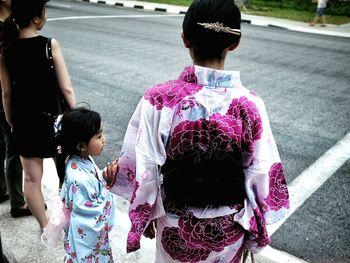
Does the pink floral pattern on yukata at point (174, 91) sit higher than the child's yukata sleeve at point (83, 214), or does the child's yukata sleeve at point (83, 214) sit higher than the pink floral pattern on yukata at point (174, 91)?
the pink floral pattern on yukata at point (174, 91)

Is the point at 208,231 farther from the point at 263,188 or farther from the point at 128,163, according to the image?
the point at 128,163

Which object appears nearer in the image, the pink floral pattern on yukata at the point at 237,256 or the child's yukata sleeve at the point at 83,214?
the pink floral pattern on yukata at the point at 237,256

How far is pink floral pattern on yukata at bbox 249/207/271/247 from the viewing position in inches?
66.8

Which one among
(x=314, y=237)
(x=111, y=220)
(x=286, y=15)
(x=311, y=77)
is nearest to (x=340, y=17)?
(x=286, y=15)

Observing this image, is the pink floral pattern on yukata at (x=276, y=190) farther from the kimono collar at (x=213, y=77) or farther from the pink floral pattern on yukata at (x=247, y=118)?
the kimono collar at (x=213, y=77)

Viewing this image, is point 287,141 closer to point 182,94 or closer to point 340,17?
point 182,94

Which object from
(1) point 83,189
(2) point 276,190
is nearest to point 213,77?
(2) point 276,190

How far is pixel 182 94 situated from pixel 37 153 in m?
1.39

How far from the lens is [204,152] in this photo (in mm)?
1585

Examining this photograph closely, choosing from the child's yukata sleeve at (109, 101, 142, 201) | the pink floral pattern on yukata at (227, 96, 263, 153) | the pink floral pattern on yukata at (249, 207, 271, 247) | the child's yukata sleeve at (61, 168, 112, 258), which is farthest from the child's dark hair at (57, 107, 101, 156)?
the pink floral pattern on yukata at (249, 207, 271, 247)

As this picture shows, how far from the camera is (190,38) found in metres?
1.60

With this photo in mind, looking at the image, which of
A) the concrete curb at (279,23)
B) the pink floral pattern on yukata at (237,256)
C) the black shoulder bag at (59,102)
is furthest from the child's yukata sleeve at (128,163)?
the concrete curb at (279,23)

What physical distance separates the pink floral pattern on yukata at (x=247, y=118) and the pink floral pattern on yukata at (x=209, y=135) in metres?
0.03

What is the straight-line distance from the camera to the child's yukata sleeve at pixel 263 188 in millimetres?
1644
